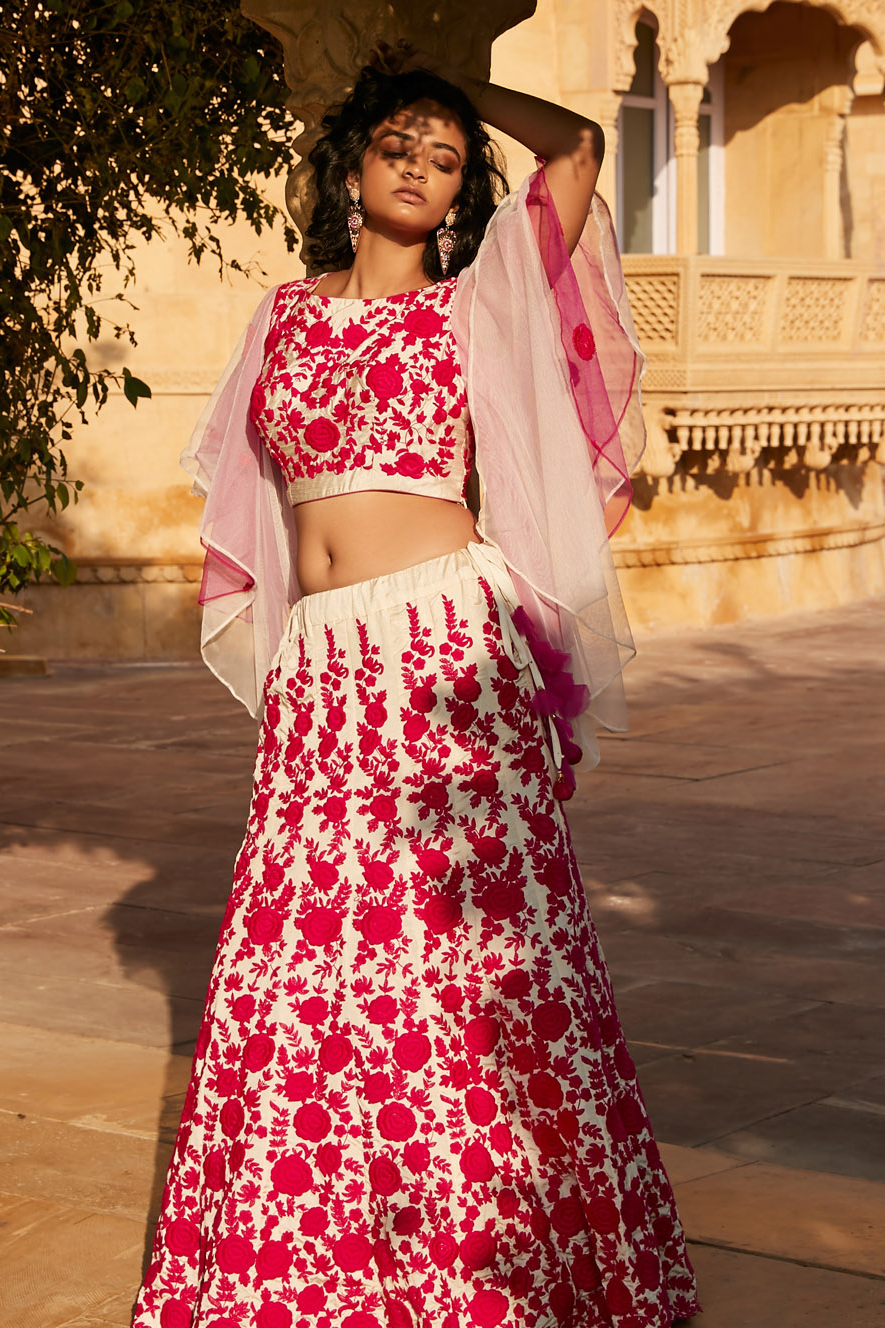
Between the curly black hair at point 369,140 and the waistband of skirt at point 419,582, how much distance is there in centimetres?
49

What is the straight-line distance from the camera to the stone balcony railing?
47.2 feet

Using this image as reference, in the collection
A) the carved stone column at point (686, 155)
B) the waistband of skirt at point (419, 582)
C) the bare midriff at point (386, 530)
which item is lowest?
the waistband of skirt at point (419, 582)

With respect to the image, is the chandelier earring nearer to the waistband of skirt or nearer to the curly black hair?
the curly black hair

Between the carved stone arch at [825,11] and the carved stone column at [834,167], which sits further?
the carved stone column at [834,167]

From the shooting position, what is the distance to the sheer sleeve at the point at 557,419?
10.6 ft

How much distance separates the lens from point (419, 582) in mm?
3283

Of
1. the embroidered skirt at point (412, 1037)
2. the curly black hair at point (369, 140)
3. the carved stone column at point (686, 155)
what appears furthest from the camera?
the carved stone column at point (686, 155)

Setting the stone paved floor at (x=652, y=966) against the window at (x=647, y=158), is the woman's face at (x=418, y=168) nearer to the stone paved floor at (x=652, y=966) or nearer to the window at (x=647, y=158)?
the stone paved floor at (x=652, y=966)

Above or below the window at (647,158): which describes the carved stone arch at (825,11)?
above

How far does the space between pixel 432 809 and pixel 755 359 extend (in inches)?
480

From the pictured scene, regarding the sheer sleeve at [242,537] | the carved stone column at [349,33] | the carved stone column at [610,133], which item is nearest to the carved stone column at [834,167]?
the carved stone column at [610,133]

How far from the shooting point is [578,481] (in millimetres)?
3260

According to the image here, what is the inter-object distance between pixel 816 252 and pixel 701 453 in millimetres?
3950

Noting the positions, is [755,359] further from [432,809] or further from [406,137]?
[432,809]
